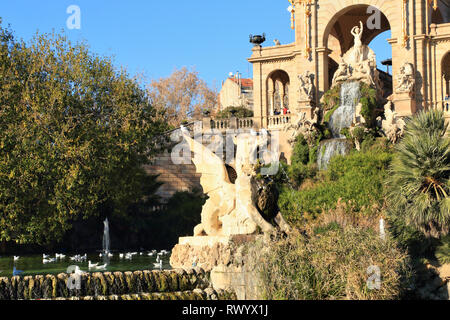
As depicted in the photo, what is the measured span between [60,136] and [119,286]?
1291 cm

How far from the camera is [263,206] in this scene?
57.0 feet

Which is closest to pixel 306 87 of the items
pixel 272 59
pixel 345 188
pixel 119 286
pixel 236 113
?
pixel 272 59

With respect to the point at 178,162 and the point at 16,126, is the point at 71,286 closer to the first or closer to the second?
the point at 16,126

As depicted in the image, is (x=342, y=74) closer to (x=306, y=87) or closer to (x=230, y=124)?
(x=306, y=87)

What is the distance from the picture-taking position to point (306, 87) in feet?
125

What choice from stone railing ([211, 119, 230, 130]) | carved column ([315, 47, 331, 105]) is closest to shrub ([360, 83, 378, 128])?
carved column ([315, 47, 331, 105])

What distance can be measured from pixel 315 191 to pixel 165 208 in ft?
40.0

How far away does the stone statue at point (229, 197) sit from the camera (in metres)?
17.0

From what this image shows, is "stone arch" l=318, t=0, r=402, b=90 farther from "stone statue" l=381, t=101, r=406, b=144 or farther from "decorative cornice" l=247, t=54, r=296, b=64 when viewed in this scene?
"stone statue" l=381, t=101, r=406, b=144

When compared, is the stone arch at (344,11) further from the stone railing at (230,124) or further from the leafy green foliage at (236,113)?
the leafy green foliage at (236,113)

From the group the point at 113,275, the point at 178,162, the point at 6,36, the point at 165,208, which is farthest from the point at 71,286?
the point at 178,162

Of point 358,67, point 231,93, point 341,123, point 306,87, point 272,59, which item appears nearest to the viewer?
point 341,123

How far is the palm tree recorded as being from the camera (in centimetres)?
1767

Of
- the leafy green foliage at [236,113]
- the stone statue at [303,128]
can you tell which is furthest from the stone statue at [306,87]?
the leafy green foliage at [236,113]
